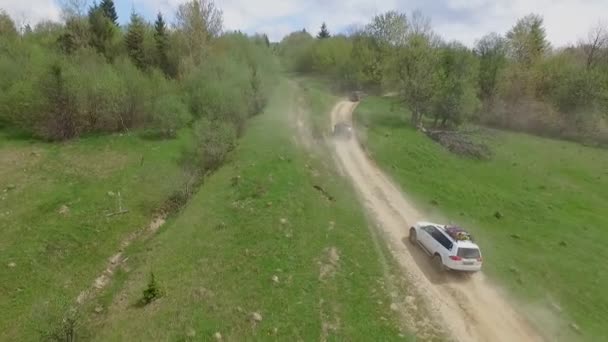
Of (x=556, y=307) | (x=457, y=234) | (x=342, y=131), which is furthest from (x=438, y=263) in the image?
(x=342, y=131)

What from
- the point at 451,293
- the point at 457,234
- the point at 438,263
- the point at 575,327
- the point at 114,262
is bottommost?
the point at 114,262

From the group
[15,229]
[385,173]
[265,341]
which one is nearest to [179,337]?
[265,341]

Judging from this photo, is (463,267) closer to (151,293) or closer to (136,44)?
(151,293)

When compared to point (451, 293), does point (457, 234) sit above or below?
above

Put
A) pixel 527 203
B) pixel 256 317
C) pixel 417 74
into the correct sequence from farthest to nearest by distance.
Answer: pixel 417 74 → pixel 527 203 → pixel 256 317

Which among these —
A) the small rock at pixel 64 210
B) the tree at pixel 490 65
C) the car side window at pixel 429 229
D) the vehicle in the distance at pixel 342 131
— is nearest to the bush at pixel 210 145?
the small rock at pixel 64 210
